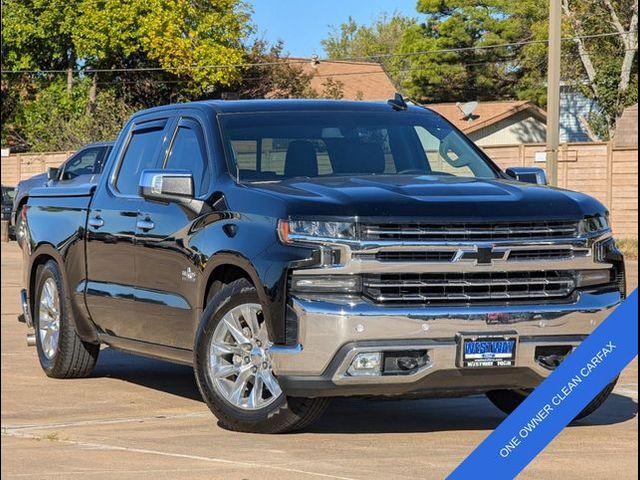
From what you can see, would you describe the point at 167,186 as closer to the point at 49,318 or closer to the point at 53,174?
the point at 49,318

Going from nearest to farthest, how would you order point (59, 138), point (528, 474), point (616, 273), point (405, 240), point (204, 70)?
point (528, 474) < point (405, 240) < point (616, 273) < point (204, 70) < point (59, 138)

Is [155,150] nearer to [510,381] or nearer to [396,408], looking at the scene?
[396,408]

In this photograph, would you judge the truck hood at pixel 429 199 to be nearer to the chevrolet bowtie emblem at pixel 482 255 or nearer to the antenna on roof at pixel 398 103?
the chevrolet bowtie emblem at pixel 482 255

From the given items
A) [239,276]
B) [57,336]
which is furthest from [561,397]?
[57,336]

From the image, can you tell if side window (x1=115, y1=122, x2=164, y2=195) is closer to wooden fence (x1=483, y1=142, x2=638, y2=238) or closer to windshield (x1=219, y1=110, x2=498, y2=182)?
windshield (x1=219, y1=110, x2=498, y2=182)

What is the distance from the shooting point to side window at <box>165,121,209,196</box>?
839 centimetres

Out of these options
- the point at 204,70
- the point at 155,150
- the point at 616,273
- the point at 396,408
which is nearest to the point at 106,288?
the point at 155,150

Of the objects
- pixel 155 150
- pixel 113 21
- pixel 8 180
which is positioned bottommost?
pixel 8 180

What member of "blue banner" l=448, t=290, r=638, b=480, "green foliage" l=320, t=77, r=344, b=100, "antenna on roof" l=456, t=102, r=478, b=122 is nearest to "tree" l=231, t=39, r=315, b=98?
"green foliage" l=320, t=77, r=344, b=100

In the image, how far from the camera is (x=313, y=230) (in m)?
7.18

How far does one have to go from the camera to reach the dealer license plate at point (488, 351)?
7047 mm

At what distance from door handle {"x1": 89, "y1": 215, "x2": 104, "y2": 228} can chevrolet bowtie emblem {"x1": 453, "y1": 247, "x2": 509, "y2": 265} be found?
301 centimetres

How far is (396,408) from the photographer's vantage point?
8.88 m

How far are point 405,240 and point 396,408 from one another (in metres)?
2.08
